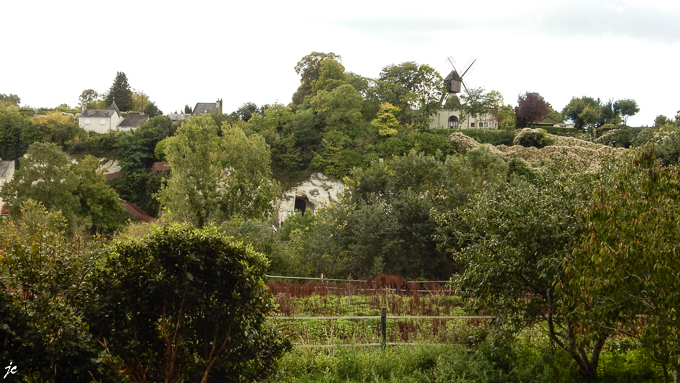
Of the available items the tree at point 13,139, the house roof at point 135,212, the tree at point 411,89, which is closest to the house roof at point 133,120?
the tree at point 13,139

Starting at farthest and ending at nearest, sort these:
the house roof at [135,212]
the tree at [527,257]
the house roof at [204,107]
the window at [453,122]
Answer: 1. the house roof at [204,107]
2. the window at [453,122]
3. the house roof at [135,212]
4. the tree at [527,257]

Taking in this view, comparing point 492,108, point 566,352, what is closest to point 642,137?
point 492,108

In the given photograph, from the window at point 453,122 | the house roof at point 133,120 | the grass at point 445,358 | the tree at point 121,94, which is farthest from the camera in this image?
the tree at point 121,94

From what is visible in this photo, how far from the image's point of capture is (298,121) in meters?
43.3

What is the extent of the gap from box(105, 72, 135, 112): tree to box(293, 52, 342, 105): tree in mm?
25659

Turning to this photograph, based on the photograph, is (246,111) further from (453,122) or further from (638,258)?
(638,258)

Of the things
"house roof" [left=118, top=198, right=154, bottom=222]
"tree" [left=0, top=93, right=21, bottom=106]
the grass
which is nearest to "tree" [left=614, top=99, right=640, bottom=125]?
"house roof" [left=118, top=198, right=154, bottom=222]

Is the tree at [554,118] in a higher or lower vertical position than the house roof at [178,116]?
lower

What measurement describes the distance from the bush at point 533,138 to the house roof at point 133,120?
40.8 meters

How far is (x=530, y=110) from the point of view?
158ft

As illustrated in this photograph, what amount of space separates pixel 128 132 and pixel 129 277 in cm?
4780

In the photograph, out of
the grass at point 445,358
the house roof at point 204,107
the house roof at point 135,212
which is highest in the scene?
the house roof at point 204,107

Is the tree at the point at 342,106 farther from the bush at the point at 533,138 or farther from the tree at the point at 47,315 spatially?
the tree at the point at 47,315

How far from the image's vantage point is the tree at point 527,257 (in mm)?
7297
